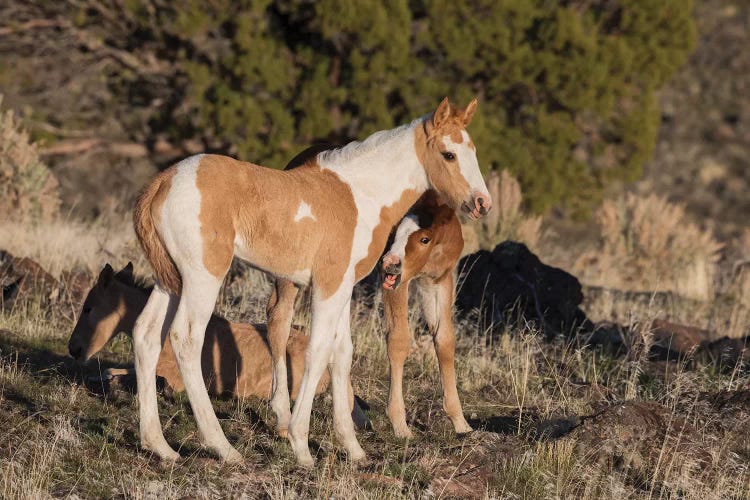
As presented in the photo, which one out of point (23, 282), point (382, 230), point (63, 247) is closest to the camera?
point (382, 230)

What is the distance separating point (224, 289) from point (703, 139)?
102 feet

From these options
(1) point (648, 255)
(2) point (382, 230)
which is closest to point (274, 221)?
(2) point (382, 230)

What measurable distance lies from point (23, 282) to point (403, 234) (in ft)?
16.0

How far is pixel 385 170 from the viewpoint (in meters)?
6.70

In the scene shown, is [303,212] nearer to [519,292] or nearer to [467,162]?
[467,162]

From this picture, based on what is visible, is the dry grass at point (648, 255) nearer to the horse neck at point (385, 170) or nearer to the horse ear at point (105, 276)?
the horse ear at point (105, 276)

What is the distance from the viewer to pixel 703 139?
1518 inches

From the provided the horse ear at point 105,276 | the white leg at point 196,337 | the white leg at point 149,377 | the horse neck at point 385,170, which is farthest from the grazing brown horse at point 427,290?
the horse ear at point 105,276

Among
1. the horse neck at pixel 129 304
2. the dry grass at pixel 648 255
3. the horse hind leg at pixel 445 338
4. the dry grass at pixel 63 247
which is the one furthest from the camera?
the dry grass at pixel 648 255

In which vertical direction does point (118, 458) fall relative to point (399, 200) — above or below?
below

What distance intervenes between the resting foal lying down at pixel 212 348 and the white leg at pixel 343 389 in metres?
1.42

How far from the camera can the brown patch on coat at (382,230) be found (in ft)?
21.5

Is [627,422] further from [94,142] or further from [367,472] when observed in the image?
[94,142]

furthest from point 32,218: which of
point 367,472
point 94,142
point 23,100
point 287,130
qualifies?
point 23,100
